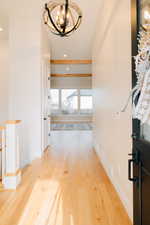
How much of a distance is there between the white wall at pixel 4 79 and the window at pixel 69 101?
601cm

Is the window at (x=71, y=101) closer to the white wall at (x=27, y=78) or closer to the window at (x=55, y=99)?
the window at (x=55, y=99)

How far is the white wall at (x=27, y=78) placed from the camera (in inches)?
155

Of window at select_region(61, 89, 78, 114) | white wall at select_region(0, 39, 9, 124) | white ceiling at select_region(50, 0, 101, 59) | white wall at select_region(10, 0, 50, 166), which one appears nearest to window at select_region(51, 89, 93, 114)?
window at select_region(61, 89, 78, 114)

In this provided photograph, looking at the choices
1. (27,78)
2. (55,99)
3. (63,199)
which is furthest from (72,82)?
(63,199)

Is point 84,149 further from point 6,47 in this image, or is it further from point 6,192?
point 6,47

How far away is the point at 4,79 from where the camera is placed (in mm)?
5234

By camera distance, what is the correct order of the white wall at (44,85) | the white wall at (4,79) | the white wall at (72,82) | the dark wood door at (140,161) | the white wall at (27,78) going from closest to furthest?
the dark wood door at (140,161)
the white wall at (27,78)
the white wall at (44,85)
the white wall at (4,79)
the white wall at (72,82)

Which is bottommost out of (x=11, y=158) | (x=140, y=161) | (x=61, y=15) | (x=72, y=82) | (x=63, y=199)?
(x=63, y=199)

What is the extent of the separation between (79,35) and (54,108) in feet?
22.6

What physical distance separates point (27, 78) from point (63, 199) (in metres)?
2.76

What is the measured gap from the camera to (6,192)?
7.61 ft

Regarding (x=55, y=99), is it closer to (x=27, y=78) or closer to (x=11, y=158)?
(x=27, y=78)

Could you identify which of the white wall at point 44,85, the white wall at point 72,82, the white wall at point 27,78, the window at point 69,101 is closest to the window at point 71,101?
the window at point 69,101

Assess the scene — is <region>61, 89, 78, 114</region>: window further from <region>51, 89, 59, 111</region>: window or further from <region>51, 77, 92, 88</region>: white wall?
<region>51, 77, 92, 88</region>: white wall
